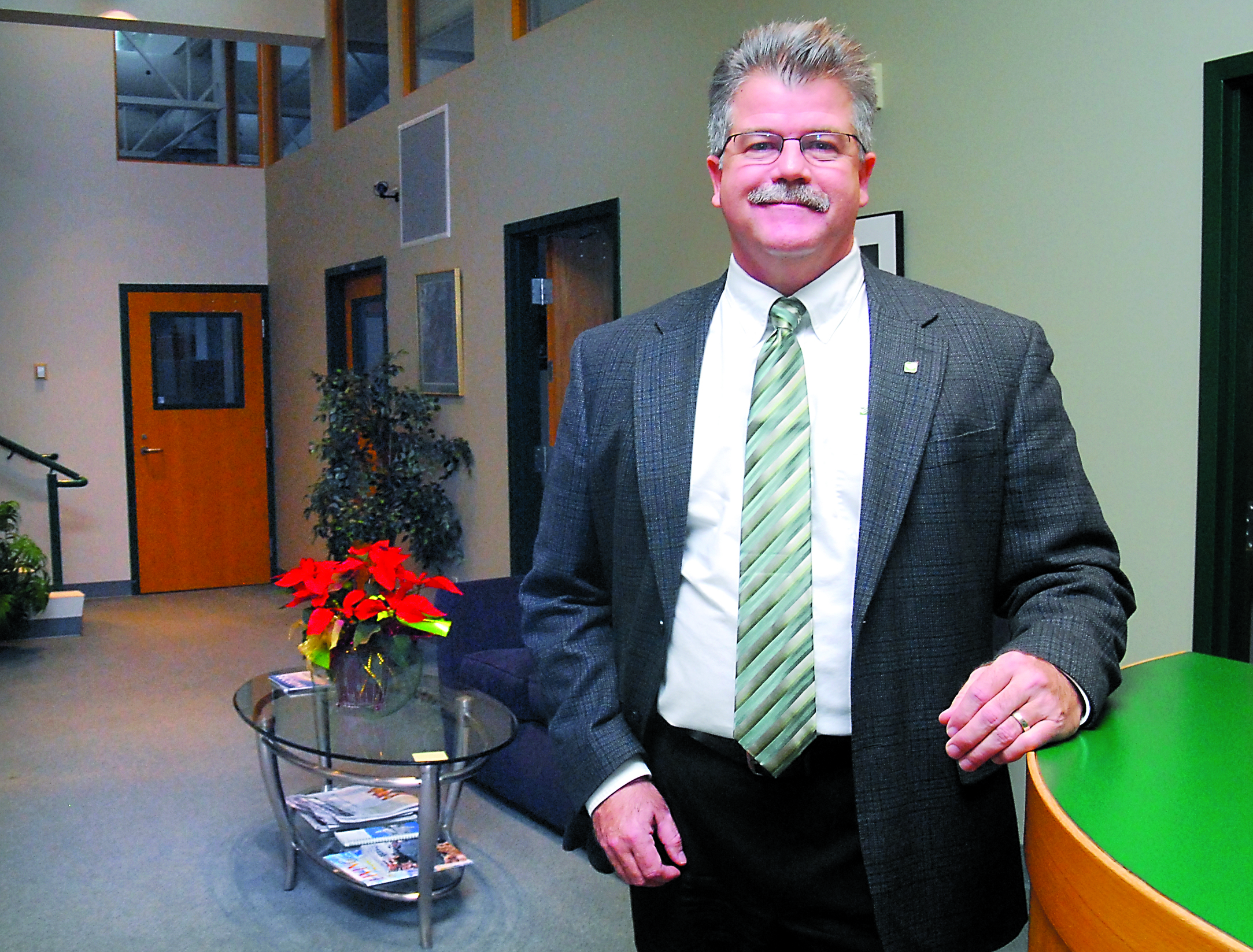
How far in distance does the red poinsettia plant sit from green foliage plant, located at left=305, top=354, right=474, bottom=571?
2.66 m

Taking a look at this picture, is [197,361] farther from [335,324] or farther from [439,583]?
[439,583]

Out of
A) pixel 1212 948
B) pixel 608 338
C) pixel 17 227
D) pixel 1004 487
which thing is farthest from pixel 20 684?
pixel 1212 948

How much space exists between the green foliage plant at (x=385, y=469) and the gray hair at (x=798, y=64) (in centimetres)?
475

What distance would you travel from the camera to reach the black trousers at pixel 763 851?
139 centimetres

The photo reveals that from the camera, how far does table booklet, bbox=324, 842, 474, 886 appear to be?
3.31m

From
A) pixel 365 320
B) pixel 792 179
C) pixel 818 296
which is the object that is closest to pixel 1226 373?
pixel 818 296

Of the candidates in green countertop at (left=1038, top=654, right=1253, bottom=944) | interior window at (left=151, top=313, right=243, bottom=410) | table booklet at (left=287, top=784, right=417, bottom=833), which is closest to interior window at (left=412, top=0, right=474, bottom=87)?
interior window at (left=151, top=313, right=243, bottom=410)

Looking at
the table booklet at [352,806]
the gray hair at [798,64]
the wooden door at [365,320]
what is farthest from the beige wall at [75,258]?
the gray hair at [798,64]

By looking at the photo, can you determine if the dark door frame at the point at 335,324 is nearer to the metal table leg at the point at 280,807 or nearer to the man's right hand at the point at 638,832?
the metal table leg at the point at 280,807

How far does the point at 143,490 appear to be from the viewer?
8430mm

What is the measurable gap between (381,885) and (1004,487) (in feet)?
8.18

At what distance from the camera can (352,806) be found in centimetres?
374

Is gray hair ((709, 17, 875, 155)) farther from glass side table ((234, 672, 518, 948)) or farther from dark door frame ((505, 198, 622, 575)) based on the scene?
dark door frame ((505, 198, 622, 575))

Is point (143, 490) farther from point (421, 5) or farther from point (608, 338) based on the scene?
point (608, 338)
